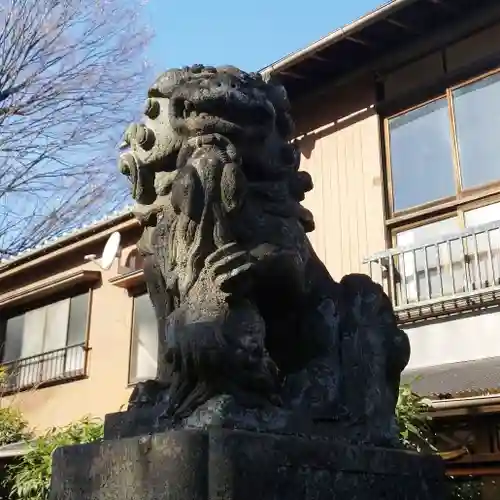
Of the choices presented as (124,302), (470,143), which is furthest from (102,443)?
(124,302)

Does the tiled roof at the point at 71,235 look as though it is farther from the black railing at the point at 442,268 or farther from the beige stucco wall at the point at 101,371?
the black railing at the point at 442,268

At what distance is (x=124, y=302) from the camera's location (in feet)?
47.1

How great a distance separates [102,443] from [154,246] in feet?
2.57

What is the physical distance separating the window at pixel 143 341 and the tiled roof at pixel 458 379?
5.76m

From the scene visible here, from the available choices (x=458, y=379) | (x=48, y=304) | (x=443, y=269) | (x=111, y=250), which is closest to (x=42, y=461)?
(x=458, y=379)

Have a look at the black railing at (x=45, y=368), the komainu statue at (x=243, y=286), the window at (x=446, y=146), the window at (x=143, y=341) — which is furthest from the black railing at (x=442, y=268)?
the black railing at (x=45, y=368)

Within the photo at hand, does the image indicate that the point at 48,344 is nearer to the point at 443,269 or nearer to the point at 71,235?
the point at 71,235

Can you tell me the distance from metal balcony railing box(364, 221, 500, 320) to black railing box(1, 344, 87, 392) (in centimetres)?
701

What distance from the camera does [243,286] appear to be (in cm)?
261

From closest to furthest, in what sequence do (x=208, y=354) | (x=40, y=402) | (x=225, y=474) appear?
(x=225, y=474) < (x=208, y=354) < (x=40, y=402)

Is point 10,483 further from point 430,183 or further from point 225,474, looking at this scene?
point 225,474

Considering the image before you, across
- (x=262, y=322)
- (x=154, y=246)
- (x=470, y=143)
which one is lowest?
(x=262, y=322)

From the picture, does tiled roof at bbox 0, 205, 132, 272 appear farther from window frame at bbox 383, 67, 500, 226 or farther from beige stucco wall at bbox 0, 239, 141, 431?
window frame at bbox 383, 67, 500, 226

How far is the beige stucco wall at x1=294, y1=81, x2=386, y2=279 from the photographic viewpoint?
1076cm
